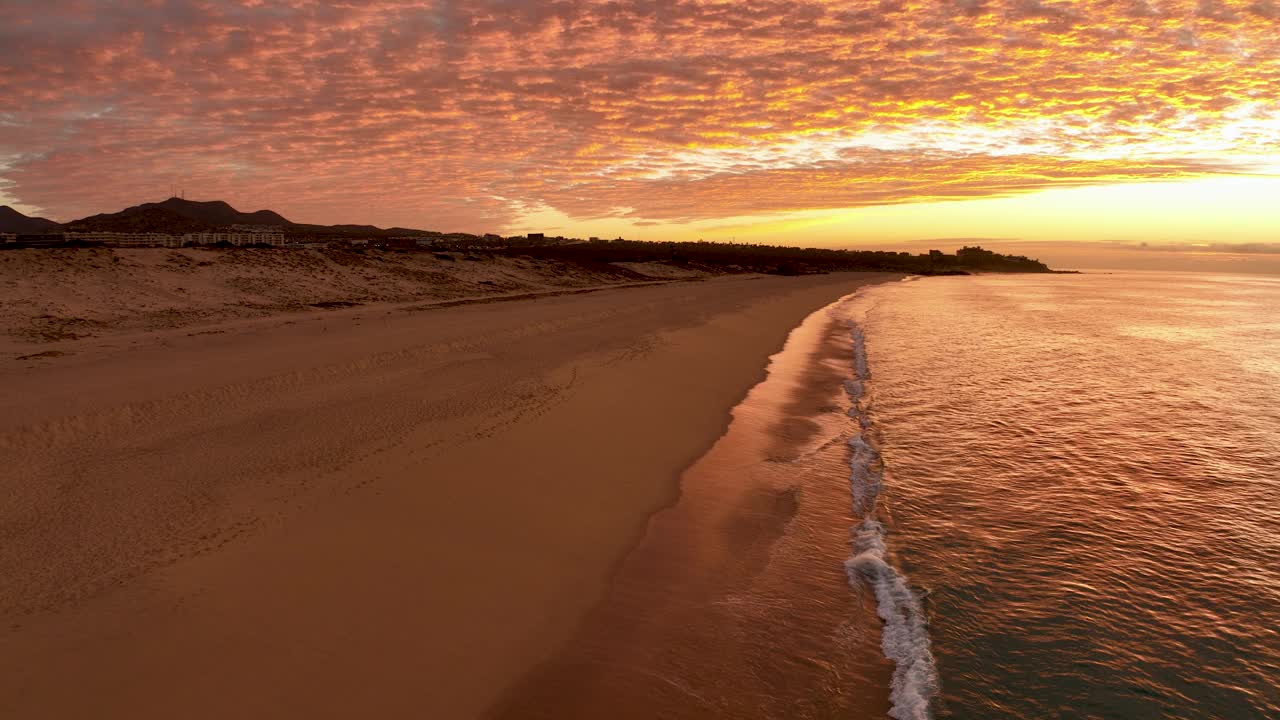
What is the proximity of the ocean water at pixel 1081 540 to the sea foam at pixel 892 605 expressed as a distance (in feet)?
0.09

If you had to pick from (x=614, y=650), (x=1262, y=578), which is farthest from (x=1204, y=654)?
(x=614, y=650)

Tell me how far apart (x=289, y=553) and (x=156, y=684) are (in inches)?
72.2

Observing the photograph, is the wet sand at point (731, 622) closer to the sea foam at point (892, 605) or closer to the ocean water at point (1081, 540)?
the sea foam at point (892, 605)

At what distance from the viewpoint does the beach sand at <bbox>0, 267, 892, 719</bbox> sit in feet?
14.7

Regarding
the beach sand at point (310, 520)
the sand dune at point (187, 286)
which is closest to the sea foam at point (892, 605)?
the beach sand at point (310, 520)

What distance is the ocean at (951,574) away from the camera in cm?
488

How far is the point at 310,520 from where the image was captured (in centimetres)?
675

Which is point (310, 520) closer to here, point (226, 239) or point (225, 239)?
point (226, 239)

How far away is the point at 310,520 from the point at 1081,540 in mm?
8783

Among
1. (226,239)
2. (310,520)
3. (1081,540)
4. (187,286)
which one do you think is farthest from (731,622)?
(226,239)

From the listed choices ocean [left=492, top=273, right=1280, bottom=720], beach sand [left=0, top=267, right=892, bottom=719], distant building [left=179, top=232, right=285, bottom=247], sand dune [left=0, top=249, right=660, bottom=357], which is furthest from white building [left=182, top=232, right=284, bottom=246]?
ocean [left=492, top=273, right=1280, bottom=720]

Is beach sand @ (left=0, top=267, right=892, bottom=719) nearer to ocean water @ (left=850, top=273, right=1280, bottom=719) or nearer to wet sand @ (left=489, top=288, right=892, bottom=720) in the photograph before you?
wet sand @ (left=489, top=288, right=892, bottom=720)

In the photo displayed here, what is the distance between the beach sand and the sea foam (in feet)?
8.18

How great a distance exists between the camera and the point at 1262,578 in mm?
6926
